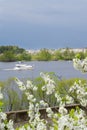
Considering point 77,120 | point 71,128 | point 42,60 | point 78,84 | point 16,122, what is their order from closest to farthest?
1. point 71,128
2. point 77,120
3. point 78,84
4. point 16,122
5. point 42,60

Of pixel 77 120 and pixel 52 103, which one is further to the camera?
pixel 52 103

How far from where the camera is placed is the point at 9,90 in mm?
10656

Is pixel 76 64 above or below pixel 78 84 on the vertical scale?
above

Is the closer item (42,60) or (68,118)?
(68,118)

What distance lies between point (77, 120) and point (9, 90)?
306 inches

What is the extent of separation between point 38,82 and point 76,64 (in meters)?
7.49

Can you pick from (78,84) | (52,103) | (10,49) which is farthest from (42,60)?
(78,84)

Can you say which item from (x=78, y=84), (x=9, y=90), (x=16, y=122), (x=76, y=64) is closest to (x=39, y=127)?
(x=76, y=64)

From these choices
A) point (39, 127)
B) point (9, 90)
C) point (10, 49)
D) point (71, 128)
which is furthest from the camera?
point (10, 49)

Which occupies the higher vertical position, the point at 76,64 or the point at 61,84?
the point at 76,64

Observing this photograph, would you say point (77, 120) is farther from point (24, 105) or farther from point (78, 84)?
point (24, 105)

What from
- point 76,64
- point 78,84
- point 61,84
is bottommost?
point 61,84

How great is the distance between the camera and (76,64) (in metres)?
3.37

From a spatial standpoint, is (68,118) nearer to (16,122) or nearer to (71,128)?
(71,128)
